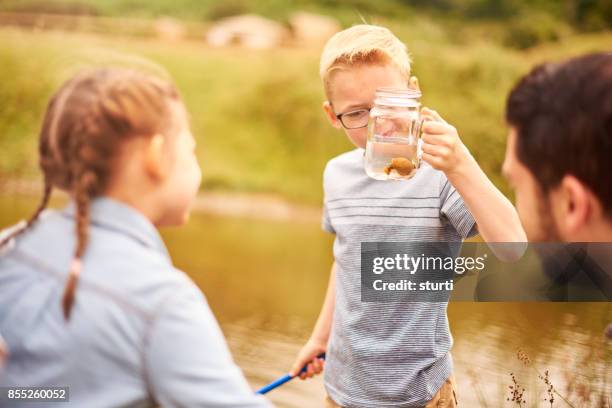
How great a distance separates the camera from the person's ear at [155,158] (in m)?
0.84

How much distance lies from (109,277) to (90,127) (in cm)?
15

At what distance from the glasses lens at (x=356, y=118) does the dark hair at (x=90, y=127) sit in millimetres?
508

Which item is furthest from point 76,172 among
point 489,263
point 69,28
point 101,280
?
point 69,28

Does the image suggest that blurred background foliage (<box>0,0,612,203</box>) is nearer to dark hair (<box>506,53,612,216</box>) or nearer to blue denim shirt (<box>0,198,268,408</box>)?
dark hair (<box>506,53,612,216</box>)

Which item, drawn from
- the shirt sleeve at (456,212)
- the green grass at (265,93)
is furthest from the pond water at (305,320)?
the shirt sleeve at (456,212)

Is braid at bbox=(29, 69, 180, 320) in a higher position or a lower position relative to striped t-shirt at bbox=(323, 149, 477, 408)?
higher

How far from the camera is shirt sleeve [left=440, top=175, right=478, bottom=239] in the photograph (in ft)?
3.97

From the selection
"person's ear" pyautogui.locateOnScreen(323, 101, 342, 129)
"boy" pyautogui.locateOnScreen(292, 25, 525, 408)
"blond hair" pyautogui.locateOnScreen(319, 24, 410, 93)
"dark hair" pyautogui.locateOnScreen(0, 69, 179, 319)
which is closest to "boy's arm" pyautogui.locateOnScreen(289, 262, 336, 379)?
"boy" pyautogui.locateOnScreen(292, 25, 525, 408)

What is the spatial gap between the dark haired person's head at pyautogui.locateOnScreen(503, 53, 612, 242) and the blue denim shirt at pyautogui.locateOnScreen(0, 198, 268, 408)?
0.38 metres

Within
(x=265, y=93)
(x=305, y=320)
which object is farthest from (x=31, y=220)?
(x=265, y=93)

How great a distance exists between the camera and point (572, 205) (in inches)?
34.4

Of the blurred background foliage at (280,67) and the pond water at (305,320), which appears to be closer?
→ the pond water at (305,320)

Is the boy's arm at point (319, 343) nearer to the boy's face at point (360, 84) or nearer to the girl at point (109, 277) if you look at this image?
the boy's face at point (360, 84)

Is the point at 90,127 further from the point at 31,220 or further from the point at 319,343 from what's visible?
the point at 319,343
